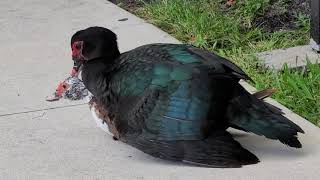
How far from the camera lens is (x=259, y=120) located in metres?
3.39

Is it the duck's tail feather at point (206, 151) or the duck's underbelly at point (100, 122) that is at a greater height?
the duck's tail feather at point (206, 151)

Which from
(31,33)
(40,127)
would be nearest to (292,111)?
(40,127)

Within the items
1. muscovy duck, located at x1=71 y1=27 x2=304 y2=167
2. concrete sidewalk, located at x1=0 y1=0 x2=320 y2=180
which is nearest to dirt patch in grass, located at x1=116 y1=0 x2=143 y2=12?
concrete sidewalk, located at x1=0 y1=0 x2=320 y2=180

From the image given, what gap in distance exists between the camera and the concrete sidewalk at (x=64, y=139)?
343cm

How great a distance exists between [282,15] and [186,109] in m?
3.06

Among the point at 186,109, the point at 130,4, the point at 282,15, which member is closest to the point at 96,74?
the point at 186,109

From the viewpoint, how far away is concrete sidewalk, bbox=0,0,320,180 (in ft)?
11.2

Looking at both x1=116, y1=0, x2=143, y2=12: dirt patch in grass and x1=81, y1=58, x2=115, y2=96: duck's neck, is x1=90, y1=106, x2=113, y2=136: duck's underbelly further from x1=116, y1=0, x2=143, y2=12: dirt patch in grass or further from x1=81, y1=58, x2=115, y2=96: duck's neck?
x1=116, y1=0, x2=143, y2=12: dirt patch in grass

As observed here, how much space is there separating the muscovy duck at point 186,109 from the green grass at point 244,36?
0.80 m

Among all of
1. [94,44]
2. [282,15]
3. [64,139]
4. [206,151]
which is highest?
[94,44]

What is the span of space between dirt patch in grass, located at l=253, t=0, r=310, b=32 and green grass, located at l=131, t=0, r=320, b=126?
41 millimetres

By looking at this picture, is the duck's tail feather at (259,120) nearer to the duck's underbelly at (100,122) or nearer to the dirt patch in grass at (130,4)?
the duck's underbelly at (100,122)

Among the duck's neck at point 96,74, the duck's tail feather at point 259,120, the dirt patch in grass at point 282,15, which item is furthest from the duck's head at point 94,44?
the dirt patch in grass at point 282,15

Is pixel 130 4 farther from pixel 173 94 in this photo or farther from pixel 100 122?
pixel 173 94
